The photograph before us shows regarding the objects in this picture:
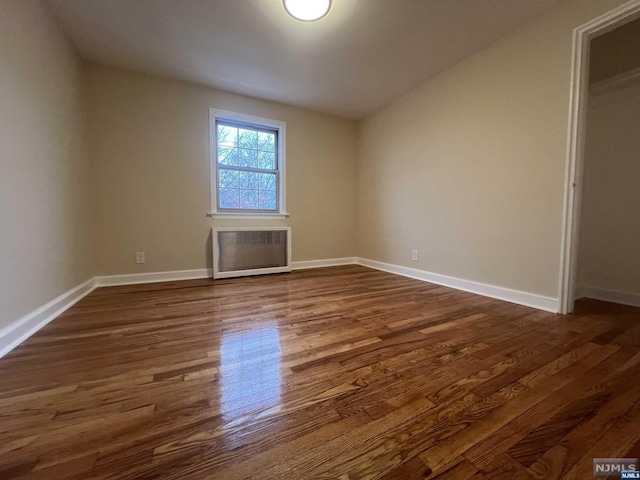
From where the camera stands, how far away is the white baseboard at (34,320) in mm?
1343

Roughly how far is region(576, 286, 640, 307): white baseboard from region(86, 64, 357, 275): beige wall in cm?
334

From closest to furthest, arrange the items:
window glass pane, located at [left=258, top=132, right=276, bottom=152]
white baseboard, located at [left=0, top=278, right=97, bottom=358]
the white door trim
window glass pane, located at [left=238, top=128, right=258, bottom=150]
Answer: white baseboard, located at [left=0, top=278, right=97, bottom=358] → the white door trim → window glass pane, located at [left=238, top=128, right=258, bottom=150] → window glass pane, located at [left=258, top=132, right=276, bottom=152]

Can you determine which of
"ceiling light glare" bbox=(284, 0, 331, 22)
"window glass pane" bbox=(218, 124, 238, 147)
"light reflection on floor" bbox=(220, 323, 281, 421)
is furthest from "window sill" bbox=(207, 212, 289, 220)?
"ceiling light glare" bbox=(284, 0, 331, 22)

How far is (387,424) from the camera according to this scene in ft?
2.80

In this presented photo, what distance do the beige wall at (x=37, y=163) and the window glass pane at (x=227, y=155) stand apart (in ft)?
4.30

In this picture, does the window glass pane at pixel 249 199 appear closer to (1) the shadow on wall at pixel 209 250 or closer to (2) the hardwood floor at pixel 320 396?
(1) the shadow on wall at pixel 209 250

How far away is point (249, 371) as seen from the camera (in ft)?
3.85

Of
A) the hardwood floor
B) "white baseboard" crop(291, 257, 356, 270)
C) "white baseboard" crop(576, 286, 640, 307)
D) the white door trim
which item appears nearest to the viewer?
the hardwood floor

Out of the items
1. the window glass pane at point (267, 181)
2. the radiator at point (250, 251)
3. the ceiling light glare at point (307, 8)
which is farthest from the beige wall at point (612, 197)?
the window glass pane at point (267, 181)

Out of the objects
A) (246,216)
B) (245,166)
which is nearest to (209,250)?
(246,216)

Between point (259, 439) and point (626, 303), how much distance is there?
10.3 ft

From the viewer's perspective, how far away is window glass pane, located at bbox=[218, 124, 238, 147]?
3256mm

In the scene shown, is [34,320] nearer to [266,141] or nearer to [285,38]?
[285,38]

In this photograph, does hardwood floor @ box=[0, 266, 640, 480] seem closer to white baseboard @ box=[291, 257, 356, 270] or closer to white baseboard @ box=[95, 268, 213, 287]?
white baseboard @ box=[95, 268, 213, 287]
